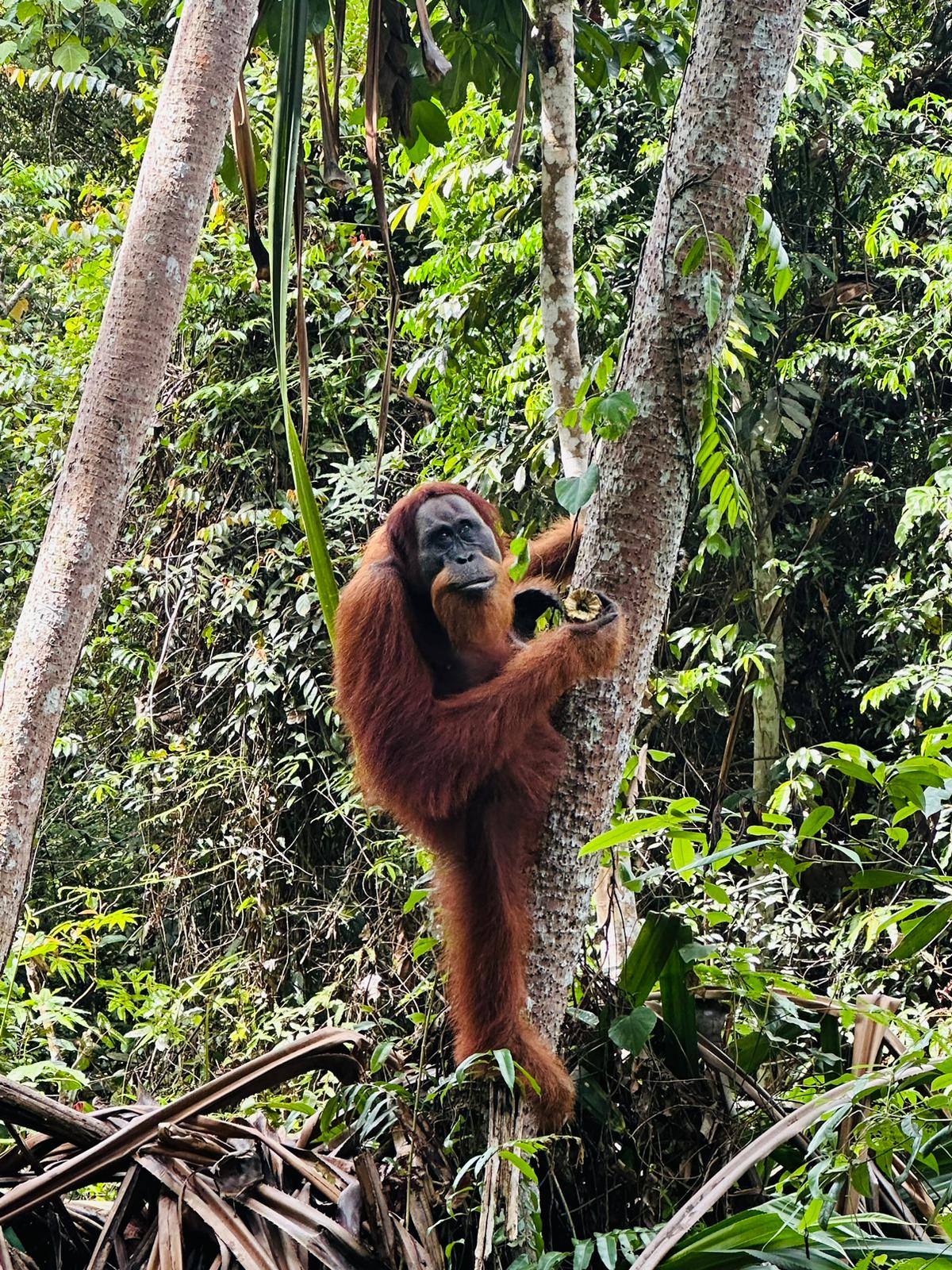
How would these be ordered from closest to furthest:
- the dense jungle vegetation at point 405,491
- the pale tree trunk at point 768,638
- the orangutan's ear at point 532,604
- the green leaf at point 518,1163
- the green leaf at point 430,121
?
1. the green leaf at point 518,1163
2. the orangutan's ear at point 532,604
3. the green leaf at point 430,121
4. the dense jungle vegetation at point 405,491
5. the pale tree trunk at point 768,638

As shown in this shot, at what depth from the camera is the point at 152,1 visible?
134 inches

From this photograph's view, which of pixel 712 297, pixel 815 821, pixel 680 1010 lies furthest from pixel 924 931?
pixel 712 297

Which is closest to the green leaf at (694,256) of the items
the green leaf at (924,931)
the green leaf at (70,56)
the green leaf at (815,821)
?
the green leaf at (815,821)

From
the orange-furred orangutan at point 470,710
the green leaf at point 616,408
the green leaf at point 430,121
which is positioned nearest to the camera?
the green leaf at point 616,408

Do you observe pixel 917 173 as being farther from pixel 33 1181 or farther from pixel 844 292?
pixel 33 1181

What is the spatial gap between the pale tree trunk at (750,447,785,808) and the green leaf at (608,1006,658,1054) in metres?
3.62

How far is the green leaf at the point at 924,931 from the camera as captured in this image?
1594mm

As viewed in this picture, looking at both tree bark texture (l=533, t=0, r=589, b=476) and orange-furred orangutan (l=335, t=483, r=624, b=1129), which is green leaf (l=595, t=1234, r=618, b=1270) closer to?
orange-furred orangutan (l=335, t=483, r=624, b=1129)

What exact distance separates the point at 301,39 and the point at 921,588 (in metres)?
4.11

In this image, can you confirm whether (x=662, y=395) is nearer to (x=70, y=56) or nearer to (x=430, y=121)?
(x=430, y=121)

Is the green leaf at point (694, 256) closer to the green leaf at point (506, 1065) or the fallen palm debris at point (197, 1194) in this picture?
the green leaf at point (506, 1065)

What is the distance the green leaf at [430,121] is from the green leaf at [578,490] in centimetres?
183

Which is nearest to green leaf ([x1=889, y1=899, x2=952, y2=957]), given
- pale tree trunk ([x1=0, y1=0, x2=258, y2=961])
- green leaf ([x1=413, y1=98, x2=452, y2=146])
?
pale tree trunk ([x1=0, y1=0, x2=258, y2=961])

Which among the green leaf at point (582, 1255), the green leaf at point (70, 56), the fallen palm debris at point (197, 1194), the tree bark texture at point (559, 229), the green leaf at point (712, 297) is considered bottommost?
the green leaf at point (582, 1255)
